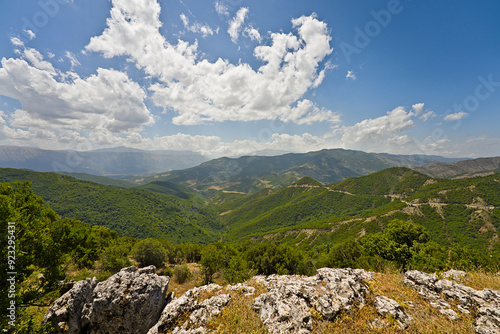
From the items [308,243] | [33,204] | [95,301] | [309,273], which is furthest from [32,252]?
[308,243]

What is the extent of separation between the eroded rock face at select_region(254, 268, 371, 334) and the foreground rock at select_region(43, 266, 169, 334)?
9217 millimetres

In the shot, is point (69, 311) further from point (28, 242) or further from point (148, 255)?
point (148, 255)

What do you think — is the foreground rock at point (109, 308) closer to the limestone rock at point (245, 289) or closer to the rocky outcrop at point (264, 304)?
the rocky outcrop at point (264, 304)

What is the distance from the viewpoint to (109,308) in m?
13.9

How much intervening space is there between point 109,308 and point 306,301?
1570cm

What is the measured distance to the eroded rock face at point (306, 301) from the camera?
34.2 feet

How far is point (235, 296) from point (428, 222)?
167006 mm

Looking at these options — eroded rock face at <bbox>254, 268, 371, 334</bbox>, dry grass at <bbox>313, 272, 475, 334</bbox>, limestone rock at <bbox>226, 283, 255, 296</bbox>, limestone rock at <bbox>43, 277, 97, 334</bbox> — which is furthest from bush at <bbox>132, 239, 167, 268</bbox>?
dry grass at <bbox>313, 272, 475, 334</bbox>

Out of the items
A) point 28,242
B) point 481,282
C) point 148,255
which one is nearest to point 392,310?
point 481,282

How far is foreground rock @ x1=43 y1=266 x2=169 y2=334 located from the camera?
13.6 metres

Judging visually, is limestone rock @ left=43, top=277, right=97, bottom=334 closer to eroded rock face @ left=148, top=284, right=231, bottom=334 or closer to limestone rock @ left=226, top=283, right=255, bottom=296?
eroded rock face @ left=148, top=284, right=231, bottom=334

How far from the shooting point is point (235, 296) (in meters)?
14.6

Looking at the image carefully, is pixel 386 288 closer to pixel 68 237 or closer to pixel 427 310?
pixel 427 310

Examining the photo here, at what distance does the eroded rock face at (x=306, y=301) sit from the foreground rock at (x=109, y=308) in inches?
363
